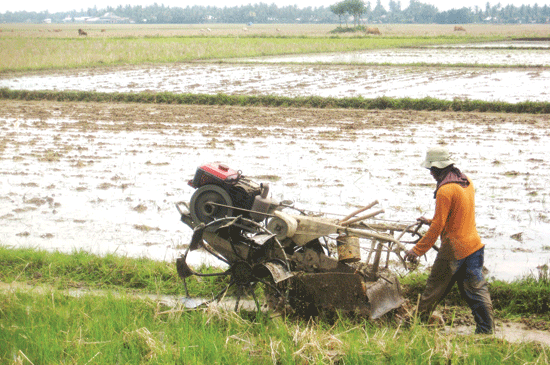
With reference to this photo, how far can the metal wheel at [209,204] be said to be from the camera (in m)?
3.96

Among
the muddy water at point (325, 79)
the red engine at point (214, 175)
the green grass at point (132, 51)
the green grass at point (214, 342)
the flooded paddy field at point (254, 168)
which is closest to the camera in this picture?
the green grass at point (214, 342)

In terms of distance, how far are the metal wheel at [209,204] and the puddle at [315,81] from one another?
10.4 metres

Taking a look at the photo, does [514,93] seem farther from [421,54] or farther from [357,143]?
[421,54]

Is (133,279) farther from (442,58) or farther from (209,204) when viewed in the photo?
(442,58)

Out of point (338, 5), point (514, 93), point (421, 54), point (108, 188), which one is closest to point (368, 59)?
point (421, 54)

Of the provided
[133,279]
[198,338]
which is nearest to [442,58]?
[133,279]

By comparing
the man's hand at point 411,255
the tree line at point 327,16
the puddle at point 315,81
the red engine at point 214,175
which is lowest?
the man's hand at point 411,255

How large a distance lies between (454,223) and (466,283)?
42 centimetres

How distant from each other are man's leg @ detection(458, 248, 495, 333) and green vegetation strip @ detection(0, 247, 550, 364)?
220 millimetres

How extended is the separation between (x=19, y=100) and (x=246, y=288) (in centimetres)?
1356

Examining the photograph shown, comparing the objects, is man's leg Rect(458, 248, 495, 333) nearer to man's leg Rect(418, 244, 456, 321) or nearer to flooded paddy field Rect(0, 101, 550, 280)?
man's leg Rect(418, 244, 456, 321)

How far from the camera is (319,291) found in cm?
362

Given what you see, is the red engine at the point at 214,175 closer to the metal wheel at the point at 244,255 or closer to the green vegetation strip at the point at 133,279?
the metal wheel at the point at 244,255

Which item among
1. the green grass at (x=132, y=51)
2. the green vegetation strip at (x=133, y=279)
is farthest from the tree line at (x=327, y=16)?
the green vegetation strip at (x=133, y=279)
